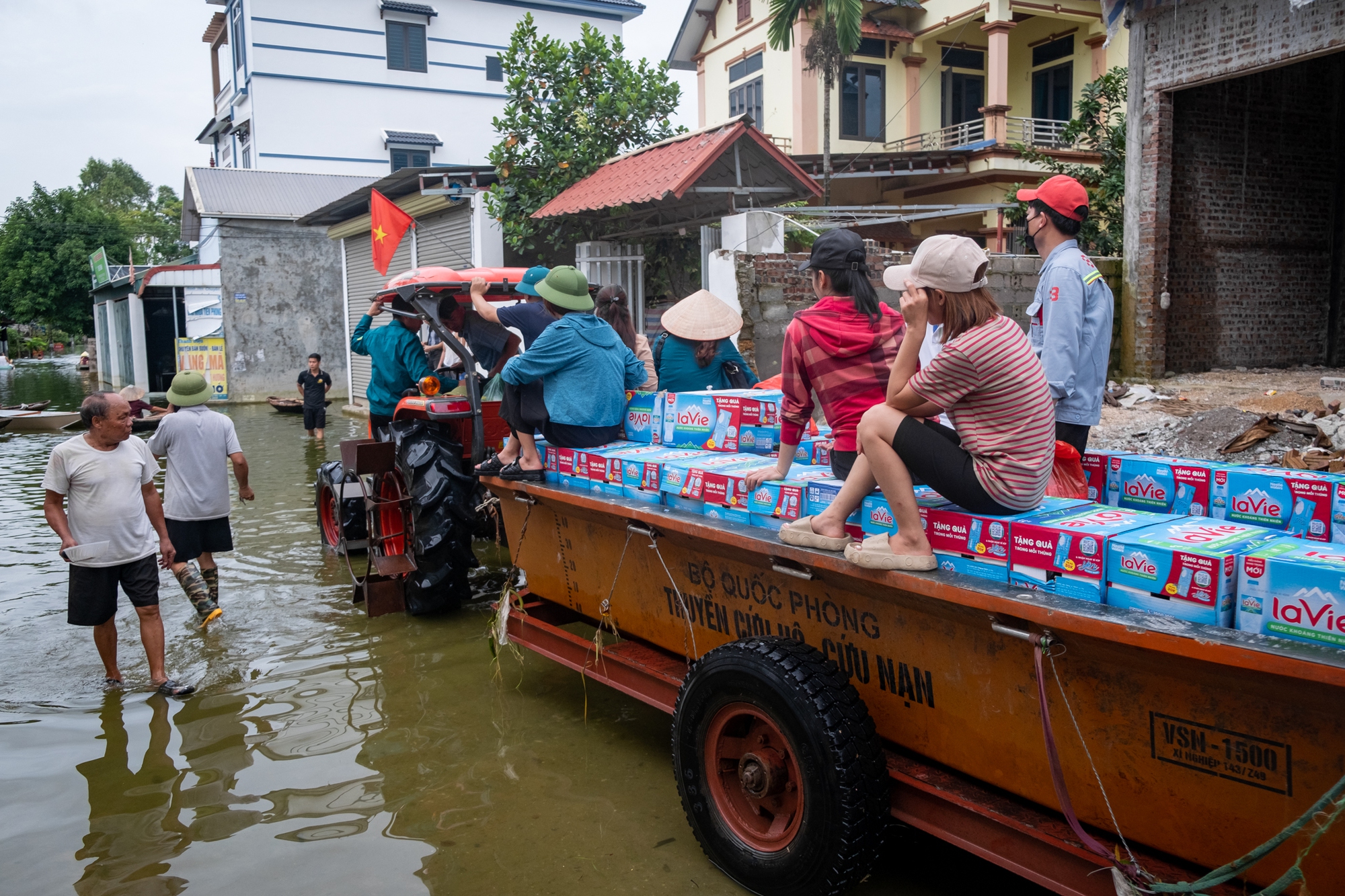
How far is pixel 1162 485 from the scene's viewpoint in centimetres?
356

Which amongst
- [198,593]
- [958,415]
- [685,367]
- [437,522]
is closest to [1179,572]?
[958,415]

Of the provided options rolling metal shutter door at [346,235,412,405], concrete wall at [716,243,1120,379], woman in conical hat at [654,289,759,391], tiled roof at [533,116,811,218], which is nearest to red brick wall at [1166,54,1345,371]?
concrete wall at [716,243,1120,379]

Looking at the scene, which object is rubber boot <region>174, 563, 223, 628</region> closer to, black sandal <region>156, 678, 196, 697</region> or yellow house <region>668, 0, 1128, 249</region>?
black sandal <region>156, 678, 196, 697</region>

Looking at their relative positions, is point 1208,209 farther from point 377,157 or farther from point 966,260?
point 377,157

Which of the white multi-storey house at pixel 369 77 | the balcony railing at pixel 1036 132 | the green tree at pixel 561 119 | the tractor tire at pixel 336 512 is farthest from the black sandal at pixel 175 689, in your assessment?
the white multi-storey house at pixel 369 77

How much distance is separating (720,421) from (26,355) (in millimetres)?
69970

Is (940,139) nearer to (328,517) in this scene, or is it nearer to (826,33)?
(826,33)

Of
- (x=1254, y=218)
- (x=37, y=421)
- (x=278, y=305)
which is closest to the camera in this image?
(x=1254, y=218)

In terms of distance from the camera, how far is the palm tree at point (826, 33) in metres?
18.8

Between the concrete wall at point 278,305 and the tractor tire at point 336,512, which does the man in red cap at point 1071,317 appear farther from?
the concrete wall at point 278,305

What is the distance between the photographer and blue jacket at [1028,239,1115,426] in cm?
412

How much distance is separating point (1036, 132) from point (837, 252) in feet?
72.2

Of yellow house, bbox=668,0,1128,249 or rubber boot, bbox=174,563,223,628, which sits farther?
yellow house, bbox=668,0,1128,249

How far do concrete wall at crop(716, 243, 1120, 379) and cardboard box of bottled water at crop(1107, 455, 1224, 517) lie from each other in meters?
6.29
